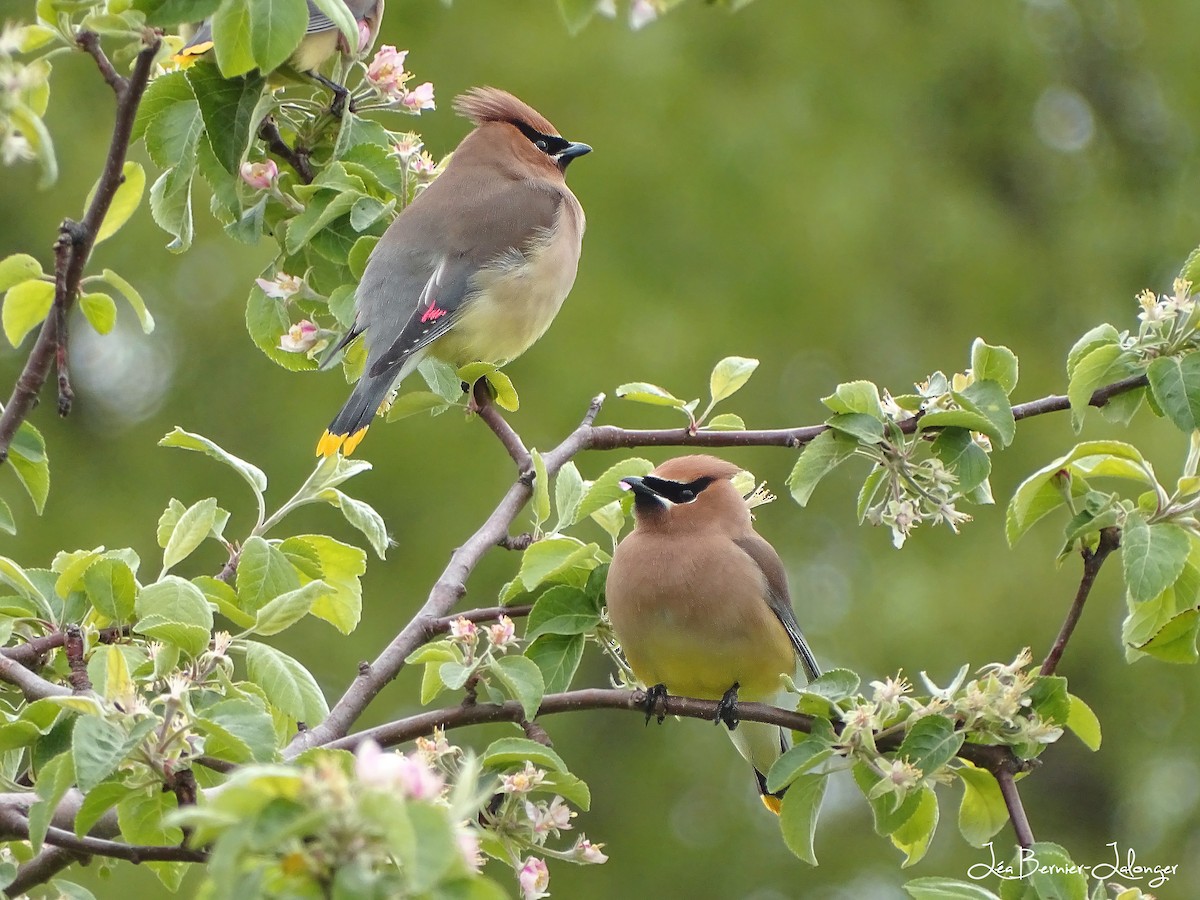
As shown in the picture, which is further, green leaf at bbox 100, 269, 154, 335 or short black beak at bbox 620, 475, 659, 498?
short black beak at bbox 620, 475, 659, 498

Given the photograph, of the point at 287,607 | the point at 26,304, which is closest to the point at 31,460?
the point at 26,304

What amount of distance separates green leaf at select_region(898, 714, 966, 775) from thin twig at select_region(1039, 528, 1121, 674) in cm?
17

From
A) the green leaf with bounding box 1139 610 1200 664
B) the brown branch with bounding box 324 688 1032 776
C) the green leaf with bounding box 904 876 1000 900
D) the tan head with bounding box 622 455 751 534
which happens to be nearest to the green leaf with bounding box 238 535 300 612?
the brown branch with bounding box 324 688 1032 776

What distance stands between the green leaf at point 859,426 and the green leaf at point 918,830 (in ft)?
2.01

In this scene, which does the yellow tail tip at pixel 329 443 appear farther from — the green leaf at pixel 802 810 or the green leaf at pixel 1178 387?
the green leaf at pixel 1178 387

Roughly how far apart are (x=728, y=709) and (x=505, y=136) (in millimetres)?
2821

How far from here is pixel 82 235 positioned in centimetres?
245

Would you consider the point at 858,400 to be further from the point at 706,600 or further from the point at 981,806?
the point at 706,600

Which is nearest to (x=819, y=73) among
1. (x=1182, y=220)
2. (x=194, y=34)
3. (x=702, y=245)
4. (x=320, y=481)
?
(x=702, y=245)

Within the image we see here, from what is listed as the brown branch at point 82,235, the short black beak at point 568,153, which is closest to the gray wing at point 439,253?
the short black beak at point 568,153

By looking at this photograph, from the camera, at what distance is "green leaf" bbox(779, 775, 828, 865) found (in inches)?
108

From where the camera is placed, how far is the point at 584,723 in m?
11.2

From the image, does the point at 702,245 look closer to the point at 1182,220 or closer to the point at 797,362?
the point at 797,362

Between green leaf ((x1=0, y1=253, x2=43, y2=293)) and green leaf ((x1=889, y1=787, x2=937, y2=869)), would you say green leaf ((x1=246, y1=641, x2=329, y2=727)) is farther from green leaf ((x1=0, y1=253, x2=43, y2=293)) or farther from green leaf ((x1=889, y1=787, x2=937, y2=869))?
green leaf ((x1=889, y1=787, x2=937, y2=869))
